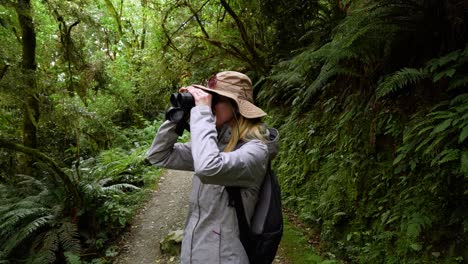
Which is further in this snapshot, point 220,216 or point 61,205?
point 61,205

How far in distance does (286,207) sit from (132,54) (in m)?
15.3

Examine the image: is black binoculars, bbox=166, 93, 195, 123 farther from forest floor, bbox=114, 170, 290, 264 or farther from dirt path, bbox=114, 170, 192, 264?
dirt path, bbox=114, 170, 192, 264

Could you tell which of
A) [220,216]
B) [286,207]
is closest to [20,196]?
[286,207]

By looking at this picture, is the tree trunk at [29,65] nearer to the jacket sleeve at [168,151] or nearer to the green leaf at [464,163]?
the jacket sleeve at [168,151]

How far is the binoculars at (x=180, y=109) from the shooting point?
1829 mm

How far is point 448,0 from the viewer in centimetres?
320

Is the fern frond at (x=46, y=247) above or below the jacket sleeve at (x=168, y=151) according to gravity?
below

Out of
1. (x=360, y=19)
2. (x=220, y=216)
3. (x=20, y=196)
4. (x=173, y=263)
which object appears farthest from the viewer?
(x=20, y=196)

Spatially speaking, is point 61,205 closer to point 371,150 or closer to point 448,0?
point 371,150

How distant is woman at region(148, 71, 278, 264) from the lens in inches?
63.3

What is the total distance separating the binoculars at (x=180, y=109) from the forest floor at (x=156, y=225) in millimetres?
2930

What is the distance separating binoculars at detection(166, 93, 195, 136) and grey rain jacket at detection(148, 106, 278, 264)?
117 mm

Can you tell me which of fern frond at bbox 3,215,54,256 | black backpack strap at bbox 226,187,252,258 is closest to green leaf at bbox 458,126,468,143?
black backpack strap at bbox 226,187,252,258

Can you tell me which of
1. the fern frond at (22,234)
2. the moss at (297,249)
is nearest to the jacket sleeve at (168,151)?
the moss at (297,249)
